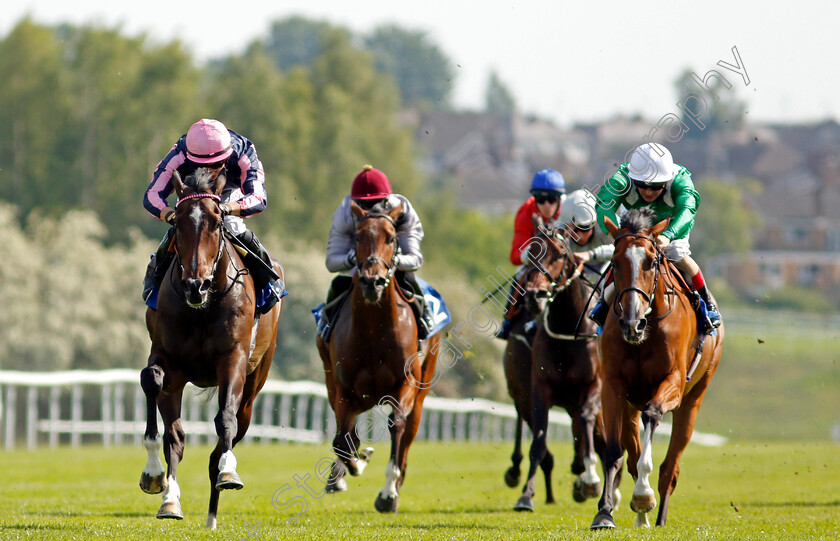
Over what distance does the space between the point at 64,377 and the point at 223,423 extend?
12594 millimetres

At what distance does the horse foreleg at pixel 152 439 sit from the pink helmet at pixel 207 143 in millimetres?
1449

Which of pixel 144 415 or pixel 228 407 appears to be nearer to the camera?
pixel 228 407

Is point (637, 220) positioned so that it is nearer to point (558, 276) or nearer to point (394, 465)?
point (558, 276)

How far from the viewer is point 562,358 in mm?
10250

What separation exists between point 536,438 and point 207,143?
144 inches

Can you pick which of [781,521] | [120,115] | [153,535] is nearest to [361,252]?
[153,535]

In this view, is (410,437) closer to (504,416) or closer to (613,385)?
(613,385)

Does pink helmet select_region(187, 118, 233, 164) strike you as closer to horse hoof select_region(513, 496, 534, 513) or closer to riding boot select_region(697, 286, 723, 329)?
riding boot select_region(697, 286, 723, 329)

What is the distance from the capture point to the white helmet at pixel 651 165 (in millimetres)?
8969

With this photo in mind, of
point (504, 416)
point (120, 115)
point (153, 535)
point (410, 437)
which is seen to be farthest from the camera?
point (120, 115)

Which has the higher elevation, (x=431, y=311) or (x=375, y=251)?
(x=375, y=251)

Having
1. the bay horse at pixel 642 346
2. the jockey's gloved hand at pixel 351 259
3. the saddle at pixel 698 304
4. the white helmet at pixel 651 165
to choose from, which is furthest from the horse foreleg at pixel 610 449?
the jockey's gloved hand at pixel 351 259

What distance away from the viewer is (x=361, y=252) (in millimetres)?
9148

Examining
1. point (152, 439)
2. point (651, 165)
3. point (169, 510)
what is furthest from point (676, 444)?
point (152, 439)
